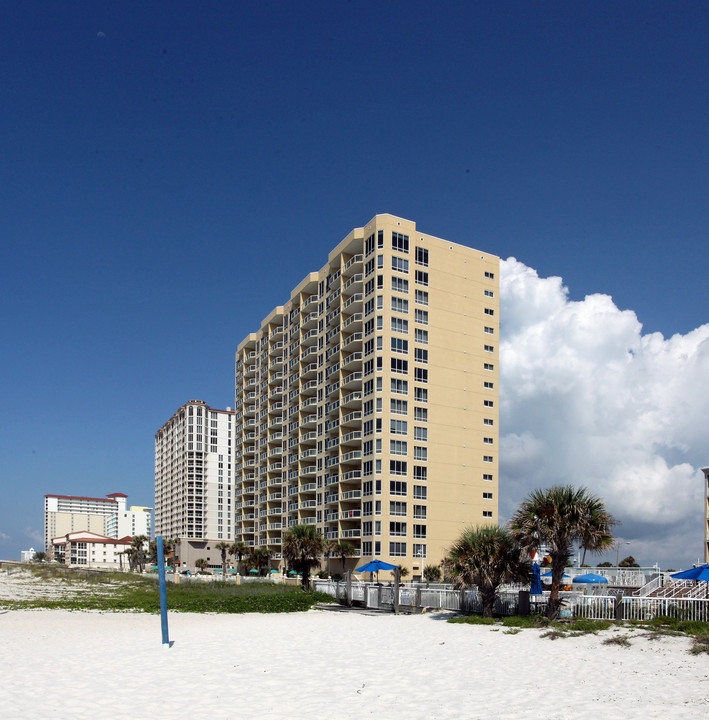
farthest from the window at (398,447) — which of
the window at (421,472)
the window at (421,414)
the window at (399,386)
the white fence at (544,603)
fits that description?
the white fence at (544,603)

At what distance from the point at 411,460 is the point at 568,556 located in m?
45.0

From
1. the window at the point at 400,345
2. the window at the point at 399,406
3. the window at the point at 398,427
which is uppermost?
the window at the point at 400,345

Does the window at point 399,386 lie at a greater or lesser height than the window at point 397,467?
greater

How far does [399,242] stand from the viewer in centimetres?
7544

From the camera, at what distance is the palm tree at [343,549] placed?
68838 mm

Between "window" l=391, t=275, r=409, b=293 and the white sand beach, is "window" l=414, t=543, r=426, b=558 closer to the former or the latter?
"window" l=391, t=275, r=409, b=293

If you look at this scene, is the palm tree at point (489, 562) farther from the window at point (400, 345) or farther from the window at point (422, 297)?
the window at point (422, 297)

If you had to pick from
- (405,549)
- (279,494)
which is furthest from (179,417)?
(405,549)

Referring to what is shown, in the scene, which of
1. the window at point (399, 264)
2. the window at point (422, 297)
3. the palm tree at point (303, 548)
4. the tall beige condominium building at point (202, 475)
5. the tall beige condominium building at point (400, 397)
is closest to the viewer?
the palm tree at point (303, 548)

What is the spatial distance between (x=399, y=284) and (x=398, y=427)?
48.6 ft

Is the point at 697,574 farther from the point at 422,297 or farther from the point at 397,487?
the point at 422,297

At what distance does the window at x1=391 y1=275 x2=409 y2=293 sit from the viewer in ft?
244

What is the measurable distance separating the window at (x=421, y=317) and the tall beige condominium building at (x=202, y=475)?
10921 cm

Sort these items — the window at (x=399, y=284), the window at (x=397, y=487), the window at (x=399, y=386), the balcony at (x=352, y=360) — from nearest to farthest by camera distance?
the window at (x=397, y=487), the window at (x=399, y=386), the window at (x=399, y=284), the balcony at (x=352, y=360)
